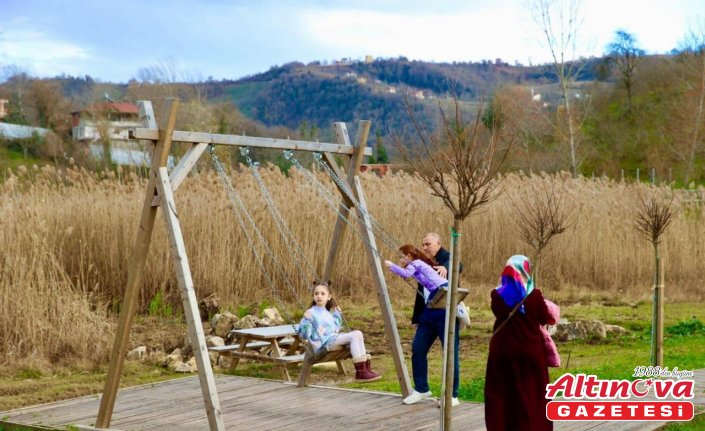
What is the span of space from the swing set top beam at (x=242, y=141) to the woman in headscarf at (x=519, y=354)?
2.39 metres

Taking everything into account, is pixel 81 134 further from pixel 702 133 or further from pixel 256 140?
pixel 256 140

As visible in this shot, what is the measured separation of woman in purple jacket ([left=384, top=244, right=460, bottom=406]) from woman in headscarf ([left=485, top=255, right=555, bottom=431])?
1.31 m

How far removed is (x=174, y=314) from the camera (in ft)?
42.7

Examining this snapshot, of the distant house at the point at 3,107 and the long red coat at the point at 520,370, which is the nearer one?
the long red coat at the point at 520,370

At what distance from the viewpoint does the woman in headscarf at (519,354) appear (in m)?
6.15

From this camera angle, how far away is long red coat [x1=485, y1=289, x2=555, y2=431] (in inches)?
243

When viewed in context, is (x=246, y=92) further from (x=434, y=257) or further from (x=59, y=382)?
(x=434, y=257)

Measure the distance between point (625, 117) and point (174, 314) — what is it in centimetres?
4959

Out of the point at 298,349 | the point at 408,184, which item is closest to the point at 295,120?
the point at 408,184

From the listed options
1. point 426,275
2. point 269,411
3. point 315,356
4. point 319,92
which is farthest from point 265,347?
point 319,92

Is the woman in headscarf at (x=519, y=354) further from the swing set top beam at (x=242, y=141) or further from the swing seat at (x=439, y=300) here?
the swing set top beam at (x=242, y=141)

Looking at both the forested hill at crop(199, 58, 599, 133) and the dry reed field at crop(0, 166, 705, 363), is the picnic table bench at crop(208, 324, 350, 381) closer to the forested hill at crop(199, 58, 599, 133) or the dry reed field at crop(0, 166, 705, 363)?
the dry reed field at crop(0, 166, 705, 363)

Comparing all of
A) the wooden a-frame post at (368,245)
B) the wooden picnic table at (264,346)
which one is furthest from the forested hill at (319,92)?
the wooden a-frame post at (368,245)

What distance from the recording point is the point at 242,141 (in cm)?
752
